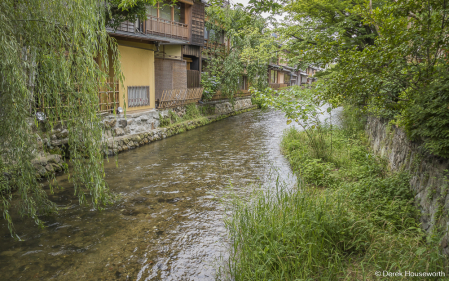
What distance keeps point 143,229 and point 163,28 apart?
14021 millimetres

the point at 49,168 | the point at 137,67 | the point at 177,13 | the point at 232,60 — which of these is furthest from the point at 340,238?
the point at 232,60

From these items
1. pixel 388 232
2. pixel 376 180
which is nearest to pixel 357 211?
pixel 388 232

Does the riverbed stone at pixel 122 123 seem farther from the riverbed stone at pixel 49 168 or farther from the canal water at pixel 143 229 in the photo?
the riverbed stone at pixel 49 168

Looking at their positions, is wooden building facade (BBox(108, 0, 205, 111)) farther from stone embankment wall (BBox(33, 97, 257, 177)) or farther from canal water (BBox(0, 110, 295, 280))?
canal water (BBox(0, 110, 295, 280))

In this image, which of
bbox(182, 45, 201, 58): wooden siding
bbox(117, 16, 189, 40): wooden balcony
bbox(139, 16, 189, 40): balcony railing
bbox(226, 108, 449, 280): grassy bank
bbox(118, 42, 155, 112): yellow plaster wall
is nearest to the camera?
bbox(226, 108, 449, 280): grassy bank

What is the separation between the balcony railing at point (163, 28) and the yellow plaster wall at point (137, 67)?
149 cm

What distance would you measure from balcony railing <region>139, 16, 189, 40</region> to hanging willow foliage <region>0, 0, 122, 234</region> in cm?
1062

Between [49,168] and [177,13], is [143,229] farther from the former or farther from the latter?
[177,13]

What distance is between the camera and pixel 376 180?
18.7ft

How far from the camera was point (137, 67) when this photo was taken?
1448 centimetres

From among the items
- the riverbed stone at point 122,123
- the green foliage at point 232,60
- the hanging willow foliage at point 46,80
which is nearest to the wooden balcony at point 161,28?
the green foliage at point 232,60

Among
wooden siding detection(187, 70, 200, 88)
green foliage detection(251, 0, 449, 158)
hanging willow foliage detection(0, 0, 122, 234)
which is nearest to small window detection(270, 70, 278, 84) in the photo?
wooden siding detection(187, 70, 200, 88)

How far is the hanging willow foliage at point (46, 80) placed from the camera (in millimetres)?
4551

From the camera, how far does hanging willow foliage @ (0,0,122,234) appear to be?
455 centimetres
